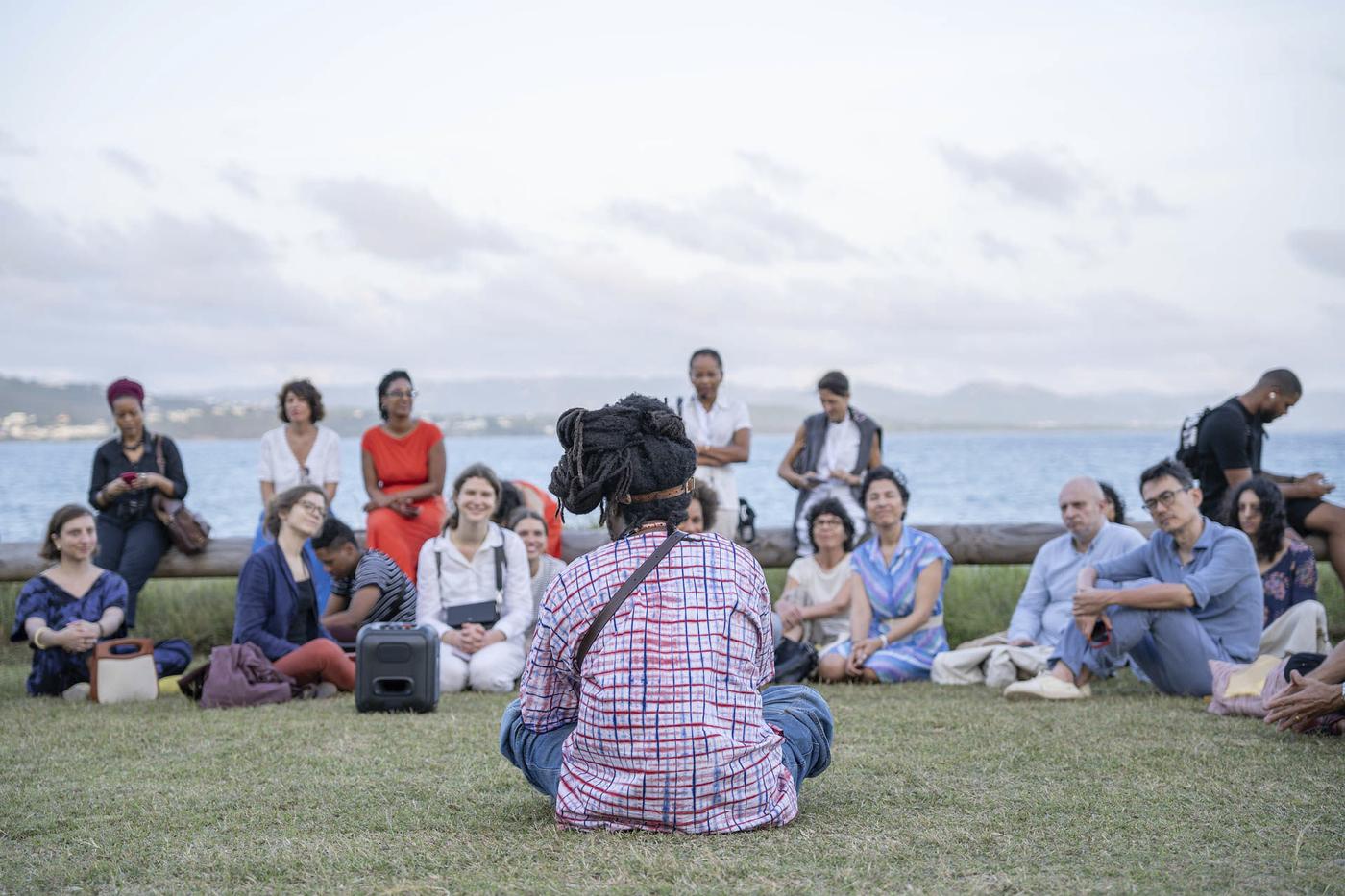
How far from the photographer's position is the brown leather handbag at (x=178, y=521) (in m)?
9.02

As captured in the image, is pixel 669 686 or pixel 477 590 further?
pixel 477 590

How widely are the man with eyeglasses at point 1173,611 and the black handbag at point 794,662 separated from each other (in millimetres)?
1319

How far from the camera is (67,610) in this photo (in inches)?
294

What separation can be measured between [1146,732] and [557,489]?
3.33m

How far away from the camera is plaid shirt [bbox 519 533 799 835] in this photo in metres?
3.50

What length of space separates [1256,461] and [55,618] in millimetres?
7454

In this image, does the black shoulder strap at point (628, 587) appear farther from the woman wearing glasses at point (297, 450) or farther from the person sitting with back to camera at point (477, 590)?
the woman wearing glasses at point (297, 450)

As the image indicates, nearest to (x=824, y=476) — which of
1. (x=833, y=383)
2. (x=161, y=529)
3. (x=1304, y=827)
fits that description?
(x=833, y=383)

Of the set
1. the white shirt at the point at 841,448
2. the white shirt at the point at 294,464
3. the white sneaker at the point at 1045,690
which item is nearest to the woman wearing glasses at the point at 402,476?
the white shirt at the point at 294,464

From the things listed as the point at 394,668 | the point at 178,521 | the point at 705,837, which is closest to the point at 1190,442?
the point at 394,668

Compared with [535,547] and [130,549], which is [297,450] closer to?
[130,549]

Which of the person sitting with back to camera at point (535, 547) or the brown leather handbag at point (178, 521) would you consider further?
the brown leather handbag at point (178, 521)

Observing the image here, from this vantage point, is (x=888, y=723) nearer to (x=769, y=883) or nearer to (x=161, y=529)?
(x=769, y=883)

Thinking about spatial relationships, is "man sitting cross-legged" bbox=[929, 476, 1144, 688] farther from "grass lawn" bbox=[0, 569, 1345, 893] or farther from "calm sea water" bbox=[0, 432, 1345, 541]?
"calm sea water" bbox=[0, 432, 1345, 541]
